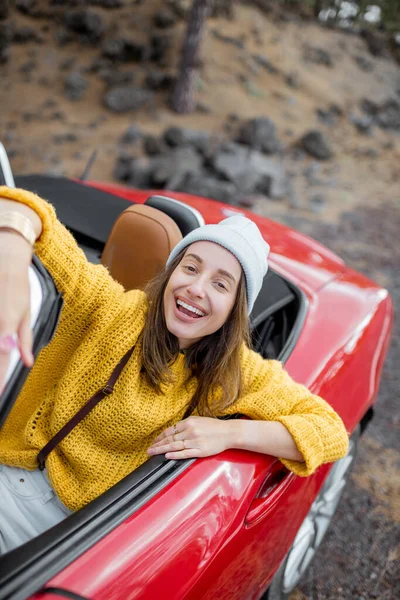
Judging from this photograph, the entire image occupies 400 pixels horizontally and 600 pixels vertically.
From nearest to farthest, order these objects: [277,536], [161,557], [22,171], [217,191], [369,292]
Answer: [161,557], [277,536], [369,292], [217,191], [22,171]

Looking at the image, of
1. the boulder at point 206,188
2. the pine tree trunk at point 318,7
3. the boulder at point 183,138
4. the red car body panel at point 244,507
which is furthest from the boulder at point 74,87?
the red car body panel at point 244,507

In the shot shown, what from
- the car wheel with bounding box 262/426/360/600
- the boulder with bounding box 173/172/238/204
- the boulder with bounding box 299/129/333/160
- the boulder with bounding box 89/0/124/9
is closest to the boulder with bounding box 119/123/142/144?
the boulder with bounding box 173/172/238/204

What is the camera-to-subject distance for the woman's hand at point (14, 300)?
3.26 ft

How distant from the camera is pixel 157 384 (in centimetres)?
146

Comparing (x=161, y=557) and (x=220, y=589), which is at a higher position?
(x=161, y=557)

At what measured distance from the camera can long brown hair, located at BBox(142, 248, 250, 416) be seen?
4.75 feet

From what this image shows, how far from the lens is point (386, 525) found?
2.55 m

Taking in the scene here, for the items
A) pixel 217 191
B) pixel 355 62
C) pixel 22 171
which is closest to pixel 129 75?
pixel 22 171

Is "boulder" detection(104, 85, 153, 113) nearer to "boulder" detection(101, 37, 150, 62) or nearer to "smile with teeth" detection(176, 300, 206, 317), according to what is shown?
"boulder" detection(101, 37, 150, 62)

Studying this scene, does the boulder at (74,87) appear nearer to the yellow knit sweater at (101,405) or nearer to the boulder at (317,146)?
the boulder at (317,146)

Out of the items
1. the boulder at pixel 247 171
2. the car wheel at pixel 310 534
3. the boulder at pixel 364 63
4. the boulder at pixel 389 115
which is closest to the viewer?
the car wheel at pixel 310 534

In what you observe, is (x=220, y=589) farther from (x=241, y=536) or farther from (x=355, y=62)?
(x=355, y=62)

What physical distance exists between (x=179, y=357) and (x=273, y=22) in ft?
42.6

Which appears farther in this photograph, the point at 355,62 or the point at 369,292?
the point at 355,62
